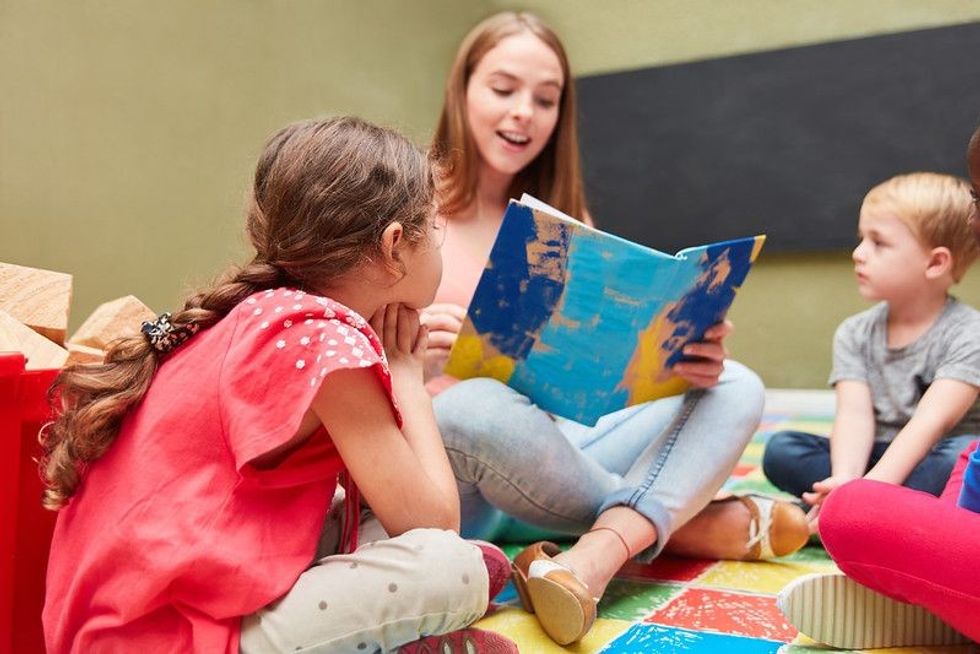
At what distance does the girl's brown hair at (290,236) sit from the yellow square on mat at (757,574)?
66 cm

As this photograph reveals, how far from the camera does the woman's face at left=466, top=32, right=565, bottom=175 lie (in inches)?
62.4

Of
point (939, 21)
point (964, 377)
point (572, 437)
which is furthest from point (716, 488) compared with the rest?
point (939, 21)

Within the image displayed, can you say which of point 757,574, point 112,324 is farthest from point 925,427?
point 112,324

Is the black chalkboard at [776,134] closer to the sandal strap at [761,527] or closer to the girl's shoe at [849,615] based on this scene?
the sandal strap at [761,527]

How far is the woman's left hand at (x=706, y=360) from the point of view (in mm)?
1222

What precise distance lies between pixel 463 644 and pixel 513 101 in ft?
3.22

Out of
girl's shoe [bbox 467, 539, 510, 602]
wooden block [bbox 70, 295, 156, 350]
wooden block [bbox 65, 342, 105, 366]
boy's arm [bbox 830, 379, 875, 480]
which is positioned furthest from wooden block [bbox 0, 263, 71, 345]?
boy's arm [bbox 830, 379, 875, 480]

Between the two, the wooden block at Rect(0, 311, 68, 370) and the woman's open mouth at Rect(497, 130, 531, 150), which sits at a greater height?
the woman's open mouth at Rect(497, 130, 531, 150)

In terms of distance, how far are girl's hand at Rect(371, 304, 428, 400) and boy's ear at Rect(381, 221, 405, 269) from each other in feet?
0.21

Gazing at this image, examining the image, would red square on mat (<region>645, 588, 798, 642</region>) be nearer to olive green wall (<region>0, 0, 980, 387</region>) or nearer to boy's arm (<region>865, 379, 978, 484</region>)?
boy's arm (<region>865, 379, 978, 484</region>)

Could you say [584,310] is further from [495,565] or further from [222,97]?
[222,97]

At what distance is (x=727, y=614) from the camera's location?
3.70 ft

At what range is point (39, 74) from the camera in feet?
6.50

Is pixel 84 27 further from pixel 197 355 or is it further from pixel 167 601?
pixel 167 601
